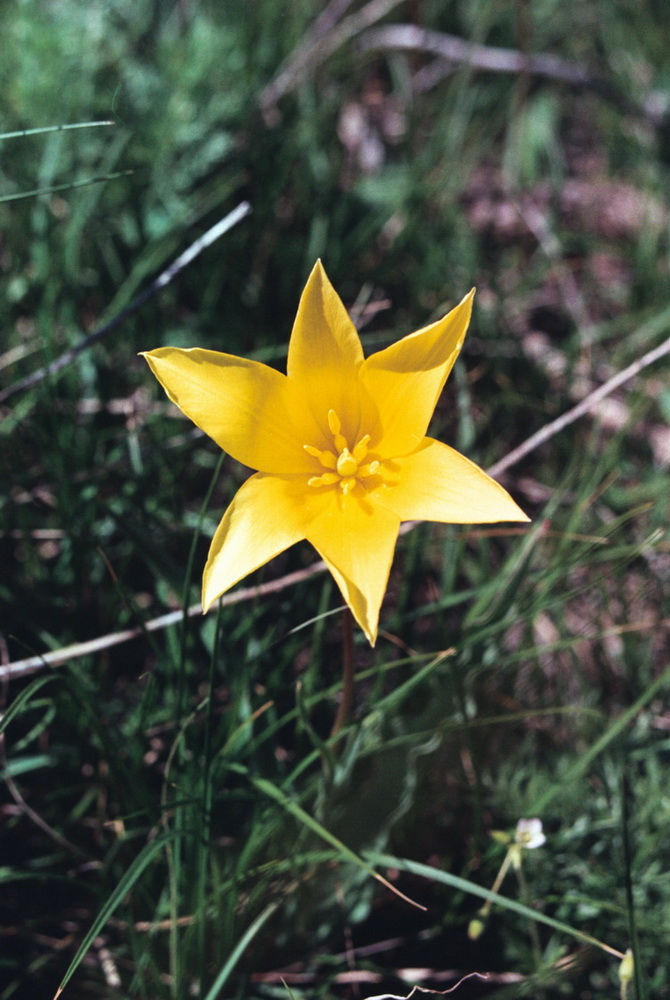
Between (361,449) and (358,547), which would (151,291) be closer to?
(361,449)

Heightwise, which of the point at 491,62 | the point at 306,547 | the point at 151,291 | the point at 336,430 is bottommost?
the point at 306,547

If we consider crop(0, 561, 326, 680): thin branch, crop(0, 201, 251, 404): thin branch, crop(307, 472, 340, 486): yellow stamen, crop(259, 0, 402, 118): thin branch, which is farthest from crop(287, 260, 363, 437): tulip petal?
crop(259, 0, 402, 118): thin branch

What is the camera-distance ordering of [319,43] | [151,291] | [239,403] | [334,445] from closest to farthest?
[239,403] → [334,445] → [151,291] → [319,43]

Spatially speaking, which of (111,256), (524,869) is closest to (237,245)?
(111,256)

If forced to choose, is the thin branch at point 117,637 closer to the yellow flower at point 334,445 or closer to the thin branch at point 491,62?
the yellow flower at point 334,445

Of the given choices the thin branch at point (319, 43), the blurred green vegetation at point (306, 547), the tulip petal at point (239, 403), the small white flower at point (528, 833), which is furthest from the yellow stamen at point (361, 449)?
the thin branch at point (319, 43)

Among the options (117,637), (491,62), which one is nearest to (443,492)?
(117,637)

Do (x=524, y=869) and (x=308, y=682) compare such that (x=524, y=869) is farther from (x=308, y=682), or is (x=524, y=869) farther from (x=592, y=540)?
(x=592, y=540)
